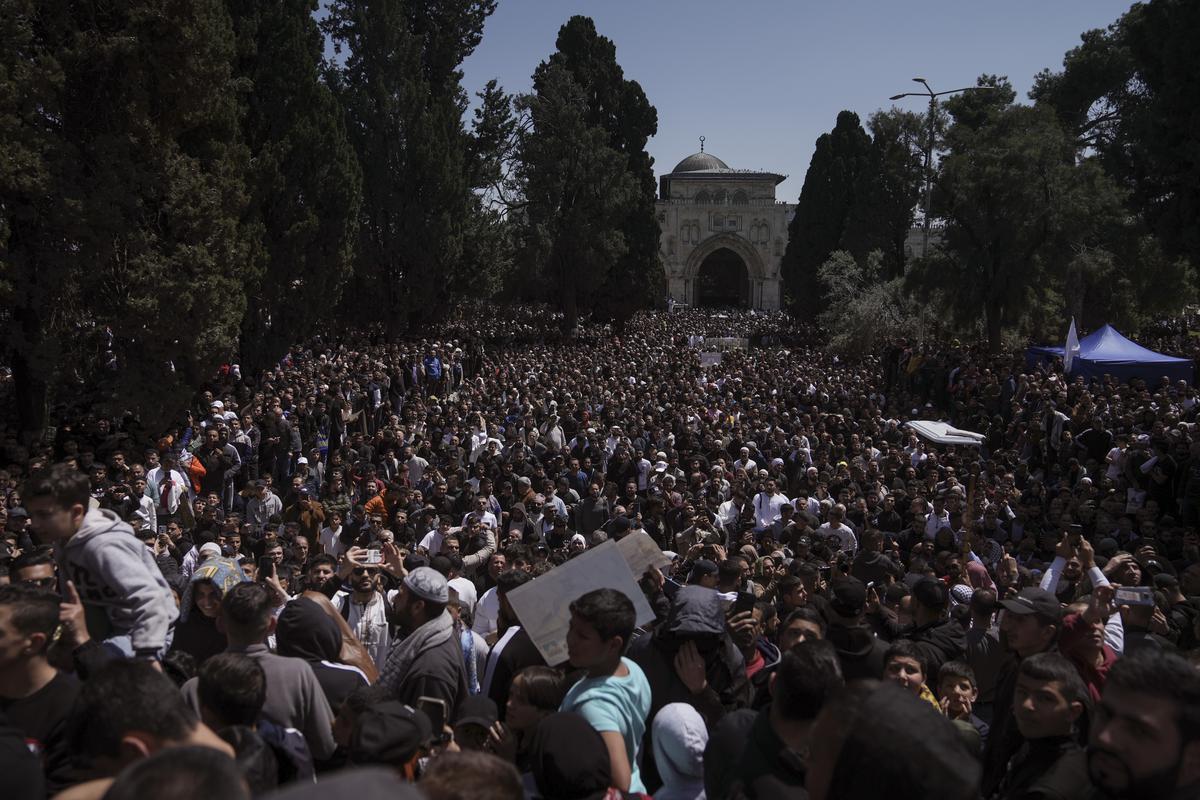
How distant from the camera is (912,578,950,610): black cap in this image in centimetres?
491

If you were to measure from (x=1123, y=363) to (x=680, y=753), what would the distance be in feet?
51.6

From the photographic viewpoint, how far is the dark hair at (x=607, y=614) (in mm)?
A: 3072

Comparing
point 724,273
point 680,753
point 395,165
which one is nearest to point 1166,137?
point 680,753

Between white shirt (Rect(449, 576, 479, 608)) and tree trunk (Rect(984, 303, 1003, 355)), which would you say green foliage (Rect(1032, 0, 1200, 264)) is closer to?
tree trunk (Rect(984, 303, 1003, 355))

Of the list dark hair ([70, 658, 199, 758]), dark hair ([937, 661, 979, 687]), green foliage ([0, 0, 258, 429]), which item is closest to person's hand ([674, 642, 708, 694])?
dark hair ([937, 661, 979, 687])

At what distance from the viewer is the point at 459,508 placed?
1001cm

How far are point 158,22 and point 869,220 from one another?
3259 centimetres

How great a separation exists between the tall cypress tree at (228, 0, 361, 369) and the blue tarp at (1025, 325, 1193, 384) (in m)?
14.5

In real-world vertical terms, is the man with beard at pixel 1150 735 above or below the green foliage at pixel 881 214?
below

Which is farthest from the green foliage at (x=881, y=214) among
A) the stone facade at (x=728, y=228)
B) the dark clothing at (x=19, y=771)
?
the dark clothing at (x=19, y=771)

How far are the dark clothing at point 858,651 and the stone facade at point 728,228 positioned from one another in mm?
58745

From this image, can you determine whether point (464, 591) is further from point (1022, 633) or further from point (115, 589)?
point (1022, 633)

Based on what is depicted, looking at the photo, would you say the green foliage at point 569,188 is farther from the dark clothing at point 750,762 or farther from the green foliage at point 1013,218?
the dark clothing at point 750,762

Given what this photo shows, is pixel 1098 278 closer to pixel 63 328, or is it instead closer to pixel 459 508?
pixel 459 508
